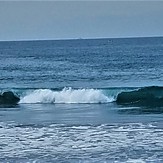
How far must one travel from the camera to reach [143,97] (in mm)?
30672

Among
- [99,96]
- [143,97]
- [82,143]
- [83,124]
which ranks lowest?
[82,143]

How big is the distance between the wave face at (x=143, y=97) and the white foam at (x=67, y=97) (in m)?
0.81

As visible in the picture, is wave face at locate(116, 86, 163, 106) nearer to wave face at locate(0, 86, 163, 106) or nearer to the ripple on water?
wave face at locate(0, 86, 163, 106)

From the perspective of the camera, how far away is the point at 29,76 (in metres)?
46.7

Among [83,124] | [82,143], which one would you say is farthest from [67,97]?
[82,143]

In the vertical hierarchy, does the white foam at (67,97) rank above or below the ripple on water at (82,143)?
above

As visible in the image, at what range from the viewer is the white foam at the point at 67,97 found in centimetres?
3020

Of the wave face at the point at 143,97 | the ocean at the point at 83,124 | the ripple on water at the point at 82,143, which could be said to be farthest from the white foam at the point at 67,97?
the ripple on water at the point at 82,143

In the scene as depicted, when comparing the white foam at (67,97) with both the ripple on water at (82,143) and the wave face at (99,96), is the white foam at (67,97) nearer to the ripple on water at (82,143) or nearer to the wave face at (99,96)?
the wave face at (99,96)

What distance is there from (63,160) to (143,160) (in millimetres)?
2166

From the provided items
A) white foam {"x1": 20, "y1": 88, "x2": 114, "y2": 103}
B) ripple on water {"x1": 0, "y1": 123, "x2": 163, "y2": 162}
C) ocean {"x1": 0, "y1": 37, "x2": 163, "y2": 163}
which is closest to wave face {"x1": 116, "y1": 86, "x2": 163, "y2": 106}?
ocean {"x1": 0, "y1": 37, "x2": 163, "y2": 163}

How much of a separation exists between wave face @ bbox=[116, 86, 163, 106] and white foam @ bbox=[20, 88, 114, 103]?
81 cm

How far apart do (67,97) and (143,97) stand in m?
4.53

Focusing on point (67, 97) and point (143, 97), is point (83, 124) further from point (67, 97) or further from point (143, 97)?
point (143, 97)
